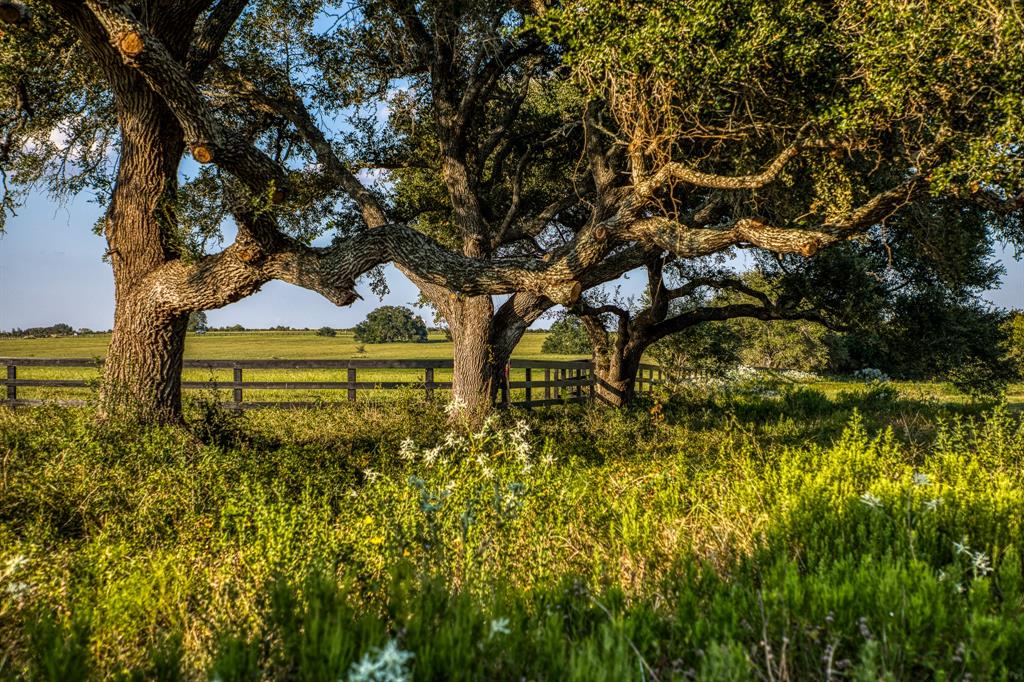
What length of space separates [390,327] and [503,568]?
6920 centimetres

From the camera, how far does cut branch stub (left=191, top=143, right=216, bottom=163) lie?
7.51 meters

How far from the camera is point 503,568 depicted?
3.53 meters

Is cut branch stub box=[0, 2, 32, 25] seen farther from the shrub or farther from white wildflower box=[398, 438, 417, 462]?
the shrub

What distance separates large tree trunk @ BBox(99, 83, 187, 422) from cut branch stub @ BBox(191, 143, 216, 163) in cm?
A: 181

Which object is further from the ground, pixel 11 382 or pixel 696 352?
pixel 696 352

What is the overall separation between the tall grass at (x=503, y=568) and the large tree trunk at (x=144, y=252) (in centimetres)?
114

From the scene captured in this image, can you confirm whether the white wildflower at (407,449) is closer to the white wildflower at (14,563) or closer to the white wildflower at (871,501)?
the white wildflower at (14,563)

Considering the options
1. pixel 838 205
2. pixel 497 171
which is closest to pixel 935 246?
pixel 838 205

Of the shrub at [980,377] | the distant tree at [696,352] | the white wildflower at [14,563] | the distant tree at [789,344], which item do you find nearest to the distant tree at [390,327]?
the distant tree at [789,344]

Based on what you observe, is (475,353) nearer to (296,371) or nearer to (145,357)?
(145,357)

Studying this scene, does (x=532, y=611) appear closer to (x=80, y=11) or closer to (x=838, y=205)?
(x=838, y=205)

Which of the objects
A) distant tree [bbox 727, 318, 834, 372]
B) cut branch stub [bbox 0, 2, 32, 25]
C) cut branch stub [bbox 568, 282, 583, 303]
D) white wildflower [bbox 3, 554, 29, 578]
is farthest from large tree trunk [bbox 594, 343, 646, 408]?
distant tree [bbox 727, 318, 834, 372]

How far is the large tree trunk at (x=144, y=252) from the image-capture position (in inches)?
364

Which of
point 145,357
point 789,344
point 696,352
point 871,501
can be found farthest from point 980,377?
point 789,344
